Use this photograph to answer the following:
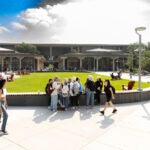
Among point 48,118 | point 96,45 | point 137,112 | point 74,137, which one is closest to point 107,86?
point 137,112

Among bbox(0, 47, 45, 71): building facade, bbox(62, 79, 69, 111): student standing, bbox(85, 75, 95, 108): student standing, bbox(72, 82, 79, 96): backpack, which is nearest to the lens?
bbox(62, 79, 69, 111): student standing

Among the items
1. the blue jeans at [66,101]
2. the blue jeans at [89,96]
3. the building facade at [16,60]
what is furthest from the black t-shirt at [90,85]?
the building facade at [16,60]

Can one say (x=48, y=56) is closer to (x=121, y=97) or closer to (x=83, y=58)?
(x=83, y=58)

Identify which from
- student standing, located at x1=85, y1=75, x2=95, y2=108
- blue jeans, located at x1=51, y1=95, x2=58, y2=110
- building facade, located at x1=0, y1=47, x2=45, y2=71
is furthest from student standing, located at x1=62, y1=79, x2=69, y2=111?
building facade, located at x1=0, y1=47, x2=45, y2=71

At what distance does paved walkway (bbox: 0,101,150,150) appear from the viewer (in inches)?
195

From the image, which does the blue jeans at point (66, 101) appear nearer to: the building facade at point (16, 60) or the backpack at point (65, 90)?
the backpack at point (65, 90)

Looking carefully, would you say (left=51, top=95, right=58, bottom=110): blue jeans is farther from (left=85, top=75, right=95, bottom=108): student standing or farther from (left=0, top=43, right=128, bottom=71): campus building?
(left=0, top=43, right=128, bottom=71): campus building

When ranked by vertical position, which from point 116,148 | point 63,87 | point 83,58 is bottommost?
point 116,148

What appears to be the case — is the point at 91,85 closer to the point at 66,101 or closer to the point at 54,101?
the point at 66,101

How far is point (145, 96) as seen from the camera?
1080 centimetres

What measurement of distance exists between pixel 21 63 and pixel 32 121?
182 feet

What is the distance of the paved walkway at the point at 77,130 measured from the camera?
195 inches

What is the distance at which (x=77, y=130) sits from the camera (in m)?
6.05

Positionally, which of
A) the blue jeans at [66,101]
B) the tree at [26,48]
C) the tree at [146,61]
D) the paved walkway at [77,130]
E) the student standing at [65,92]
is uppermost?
the tree at [26,48]
